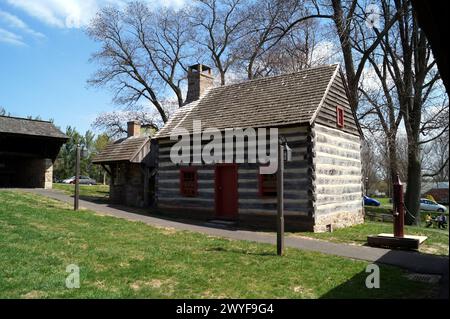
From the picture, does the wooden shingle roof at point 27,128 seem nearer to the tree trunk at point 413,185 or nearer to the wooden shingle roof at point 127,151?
the wooden shingle roof at point 127,151

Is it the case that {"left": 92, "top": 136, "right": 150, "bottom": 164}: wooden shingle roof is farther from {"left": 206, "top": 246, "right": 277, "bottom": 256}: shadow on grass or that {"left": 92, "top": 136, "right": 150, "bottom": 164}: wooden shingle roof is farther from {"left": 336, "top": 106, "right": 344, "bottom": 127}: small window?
{"left": 206, "top": 246, "right": 277, "bottom": 256}: shadow on grass

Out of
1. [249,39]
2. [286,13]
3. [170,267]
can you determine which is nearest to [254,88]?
[286,13]

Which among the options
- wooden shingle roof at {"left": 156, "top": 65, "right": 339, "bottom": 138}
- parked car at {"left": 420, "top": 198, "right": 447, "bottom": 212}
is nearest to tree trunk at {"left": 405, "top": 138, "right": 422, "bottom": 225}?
wooden shingle roof at {"left": 156, "top": 65, "right": 339, "bottom": 138}

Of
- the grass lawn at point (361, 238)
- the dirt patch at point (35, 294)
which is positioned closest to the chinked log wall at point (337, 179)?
the grass lawn at point (361, 238)

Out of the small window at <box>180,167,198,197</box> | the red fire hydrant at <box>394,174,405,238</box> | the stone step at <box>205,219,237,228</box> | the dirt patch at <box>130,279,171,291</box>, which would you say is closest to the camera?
the dirt patch at <box>130,279,171,291</box>

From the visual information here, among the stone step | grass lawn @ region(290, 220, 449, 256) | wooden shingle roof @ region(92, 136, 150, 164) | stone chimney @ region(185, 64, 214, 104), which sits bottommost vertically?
grass lawn @ region(290, 220, 449, 256)

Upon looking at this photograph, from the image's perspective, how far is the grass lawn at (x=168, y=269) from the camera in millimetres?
6402

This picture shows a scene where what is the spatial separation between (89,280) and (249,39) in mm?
22110

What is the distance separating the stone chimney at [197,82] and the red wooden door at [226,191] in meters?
5.97

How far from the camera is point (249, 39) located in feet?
86.1

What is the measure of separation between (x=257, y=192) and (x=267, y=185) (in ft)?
1.57

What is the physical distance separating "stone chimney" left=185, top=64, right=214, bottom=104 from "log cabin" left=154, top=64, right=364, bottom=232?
142 cm

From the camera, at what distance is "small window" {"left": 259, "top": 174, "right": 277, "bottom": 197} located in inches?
573

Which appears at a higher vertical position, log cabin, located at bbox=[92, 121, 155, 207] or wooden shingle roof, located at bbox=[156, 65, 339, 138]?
wooden shingle roof, located at bbox=[156, 65, 339, 138]
